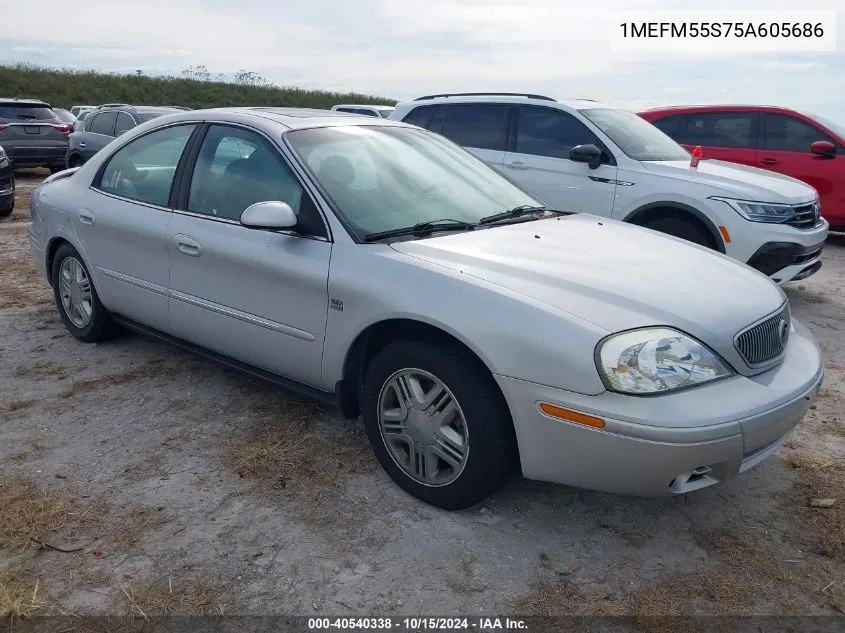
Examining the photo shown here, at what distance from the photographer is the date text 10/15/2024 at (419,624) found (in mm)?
2420

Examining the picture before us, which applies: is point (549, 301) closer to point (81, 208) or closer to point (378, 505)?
point (378, 505)

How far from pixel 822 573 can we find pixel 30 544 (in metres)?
2.97

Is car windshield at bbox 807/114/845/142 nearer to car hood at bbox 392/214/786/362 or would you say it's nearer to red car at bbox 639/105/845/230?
red car at bbox 639/105/845/230

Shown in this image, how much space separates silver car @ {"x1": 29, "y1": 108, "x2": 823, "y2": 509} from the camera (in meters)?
2.60

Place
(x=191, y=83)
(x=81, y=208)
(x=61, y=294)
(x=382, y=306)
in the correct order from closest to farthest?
(x=382, y=306) → (x=81, y=208) → (x=61, y=294) → (x=191, y=83)

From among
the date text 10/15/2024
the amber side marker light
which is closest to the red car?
the amber side marker light

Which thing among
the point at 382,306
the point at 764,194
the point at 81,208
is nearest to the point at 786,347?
the point at 382,306

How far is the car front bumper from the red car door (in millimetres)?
7344

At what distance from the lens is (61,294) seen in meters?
5.12

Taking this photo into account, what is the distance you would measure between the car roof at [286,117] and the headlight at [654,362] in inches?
81.8

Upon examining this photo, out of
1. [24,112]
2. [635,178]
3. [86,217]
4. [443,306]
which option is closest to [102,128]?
[24,112]

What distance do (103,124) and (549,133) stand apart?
9744mm

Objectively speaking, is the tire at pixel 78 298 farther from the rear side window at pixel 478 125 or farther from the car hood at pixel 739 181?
the car hood at pixel 739 181

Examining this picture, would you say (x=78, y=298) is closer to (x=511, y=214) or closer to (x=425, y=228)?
(x=425, y=228)
